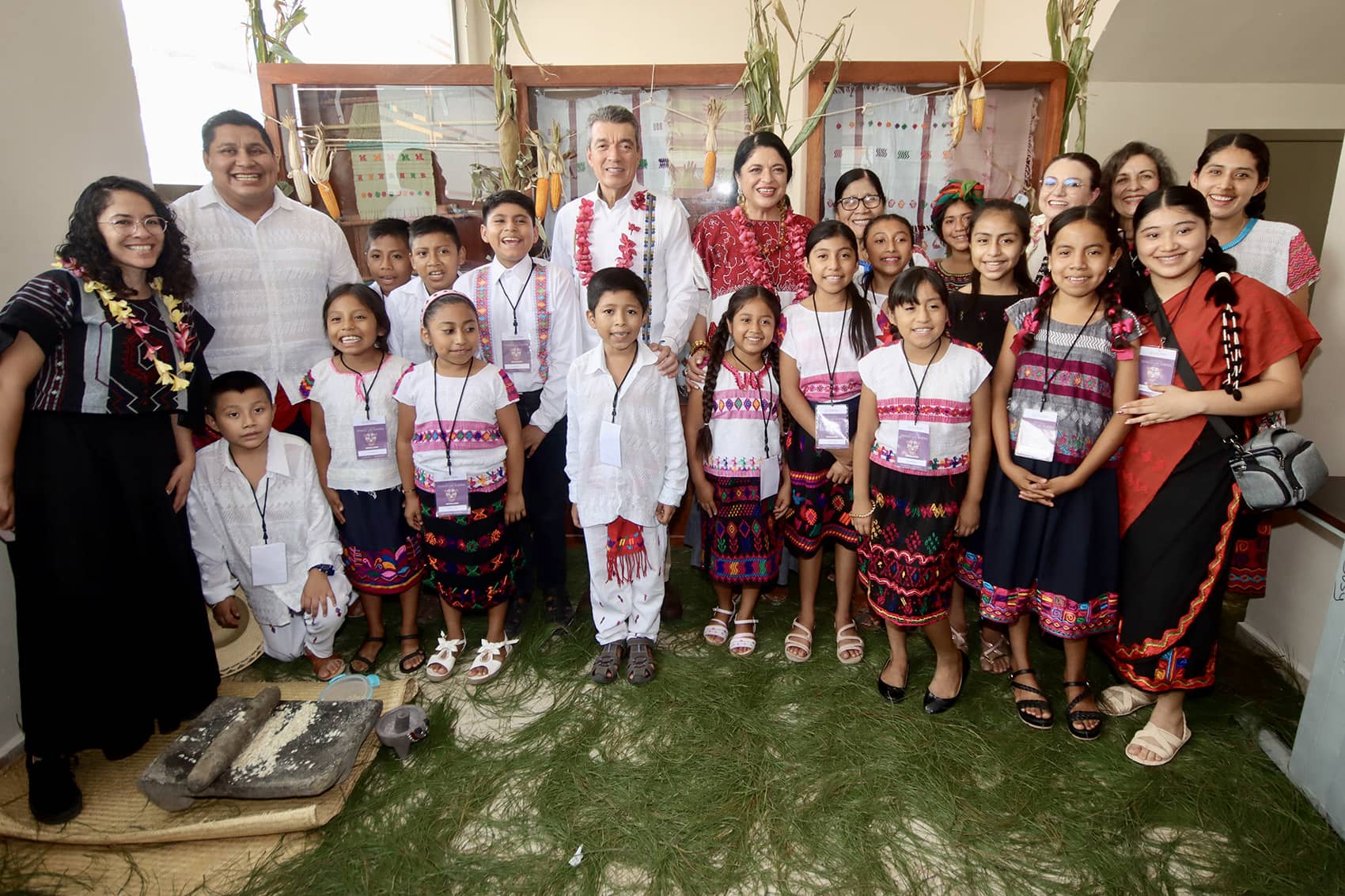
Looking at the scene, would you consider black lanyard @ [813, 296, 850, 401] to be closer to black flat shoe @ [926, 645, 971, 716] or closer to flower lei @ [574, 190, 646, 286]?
flower lei @ [574, 190, 646, 286]

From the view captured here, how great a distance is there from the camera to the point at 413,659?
267 centimetres

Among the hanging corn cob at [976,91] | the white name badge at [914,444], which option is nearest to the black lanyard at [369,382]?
the white name badge at [914,444]

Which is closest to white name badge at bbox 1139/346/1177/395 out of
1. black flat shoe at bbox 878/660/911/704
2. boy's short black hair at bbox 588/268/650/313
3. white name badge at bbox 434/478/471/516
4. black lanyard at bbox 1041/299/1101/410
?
black lanyard at bbox 1041/299/1101/410

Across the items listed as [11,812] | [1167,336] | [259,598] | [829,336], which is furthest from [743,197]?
[11,812]

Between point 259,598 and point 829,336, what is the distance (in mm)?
2264

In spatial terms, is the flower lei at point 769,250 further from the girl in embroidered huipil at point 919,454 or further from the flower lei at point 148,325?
the flower lei at point 148,325

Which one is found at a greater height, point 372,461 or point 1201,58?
point 1201,58

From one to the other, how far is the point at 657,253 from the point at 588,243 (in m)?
0.28

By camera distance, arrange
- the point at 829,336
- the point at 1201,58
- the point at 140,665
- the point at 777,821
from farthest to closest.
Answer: the point at 1201,58
the point at 829,336
the point at 140,665
the point at 777,821

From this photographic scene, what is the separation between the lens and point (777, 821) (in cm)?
191

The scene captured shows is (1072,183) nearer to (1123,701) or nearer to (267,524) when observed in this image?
(1123,701)

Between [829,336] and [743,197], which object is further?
[743,197]

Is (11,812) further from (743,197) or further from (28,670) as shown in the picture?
(743,197)

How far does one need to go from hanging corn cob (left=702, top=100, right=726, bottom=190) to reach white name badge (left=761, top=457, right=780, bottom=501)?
180 cm
